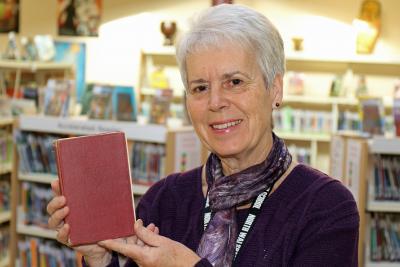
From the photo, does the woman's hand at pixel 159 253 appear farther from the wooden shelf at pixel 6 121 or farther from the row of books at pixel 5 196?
the row of books at pixel 5 196

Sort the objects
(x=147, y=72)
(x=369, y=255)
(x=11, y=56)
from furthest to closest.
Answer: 1. (x=147, y=72)
2. (x=11, y=56)
3. (x=369, y=255)

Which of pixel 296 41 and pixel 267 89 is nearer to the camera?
pixel 267 89

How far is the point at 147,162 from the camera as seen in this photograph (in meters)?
4.53

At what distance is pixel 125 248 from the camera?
1.58 meters

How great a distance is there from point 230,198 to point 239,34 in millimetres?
405

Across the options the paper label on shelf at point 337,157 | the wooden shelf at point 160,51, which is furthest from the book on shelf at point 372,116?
the wooden shelf at point 160,51

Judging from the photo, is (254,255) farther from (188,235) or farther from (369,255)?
(369,255)

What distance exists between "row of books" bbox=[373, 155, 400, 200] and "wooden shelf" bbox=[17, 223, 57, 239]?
7.21 feet

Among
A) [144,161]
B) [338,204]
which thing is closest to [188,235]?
[338,204]

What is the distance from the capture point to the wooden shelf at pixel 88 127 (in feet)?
→ 14.5

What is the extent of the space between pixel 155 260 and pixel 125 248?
0.31 feet


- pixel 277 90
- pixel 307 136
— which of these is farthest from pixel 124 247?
pixel 307 136

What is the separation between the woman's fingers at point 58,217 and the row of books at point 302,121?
617 cm

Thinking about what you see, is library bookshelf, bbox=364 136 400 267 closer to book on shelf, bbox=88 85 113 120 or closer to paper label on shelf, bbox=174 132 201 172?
paper label on shelf, bbox=174 132 201 172
